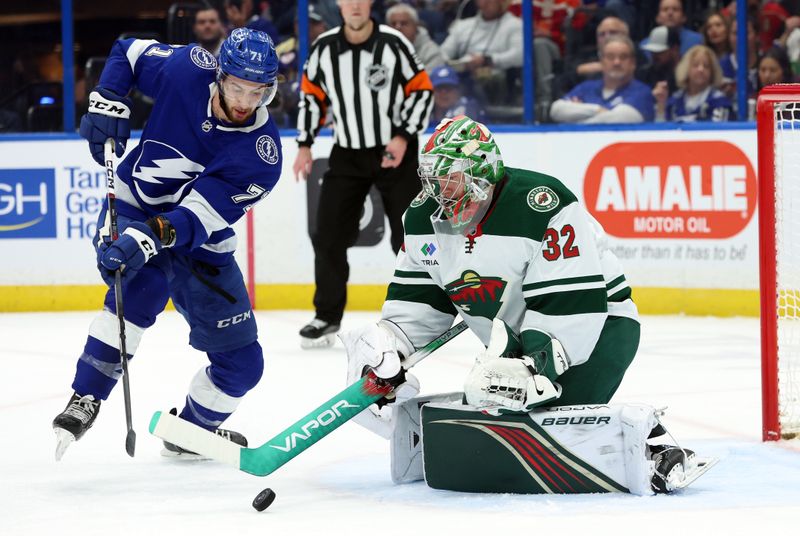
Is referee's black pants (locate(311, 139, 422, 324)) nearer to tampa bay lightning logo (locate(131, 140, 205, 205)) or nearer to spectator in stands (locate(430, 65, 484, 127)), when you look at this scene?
spectator in stands (locate(430, 65, 484, 127))

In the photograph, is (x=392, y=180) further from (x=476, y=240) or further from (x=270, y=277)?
(x=476, y=240)

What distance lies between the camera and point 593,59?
643 centimetres

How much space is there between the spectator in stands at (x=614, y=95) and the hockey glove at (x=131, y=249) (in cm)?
367

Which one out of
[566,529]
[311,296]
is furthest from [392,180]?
[566,529]

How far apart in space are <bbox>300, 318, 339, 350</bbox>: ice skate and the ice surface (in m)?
0.24

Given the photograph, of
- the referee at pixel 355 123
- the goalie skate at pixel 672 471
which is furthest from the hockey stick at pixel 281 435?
the referee at pixel 355 123

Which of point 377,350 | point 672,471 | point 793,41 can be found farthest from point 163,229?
point 793,41

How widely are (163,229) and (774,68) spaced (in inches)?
153

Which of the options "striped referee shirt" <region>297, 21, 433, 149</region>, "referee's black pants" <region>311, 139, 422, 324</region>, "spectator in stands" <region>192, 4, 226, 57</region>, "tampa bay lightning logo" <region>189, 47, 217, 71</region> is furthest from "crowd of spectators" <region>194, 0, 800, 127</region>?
"tampa bay lightning logo" <region>189, 47, 217, 71</region>

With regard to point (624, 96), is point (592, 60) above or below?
above

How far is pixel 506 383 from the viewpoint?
8.80ft

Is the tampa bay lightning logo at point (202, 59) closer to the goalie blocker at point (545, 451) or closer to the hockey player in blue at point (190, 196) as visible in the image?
the hockey player in blue at point (190, 196)

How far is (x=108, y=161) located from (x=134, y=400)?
1336 mm

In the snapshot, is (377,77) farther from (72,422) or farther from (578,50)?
(72,422)
